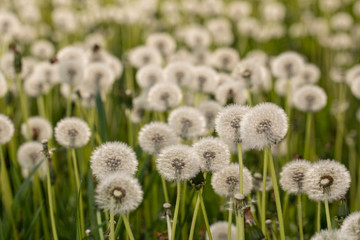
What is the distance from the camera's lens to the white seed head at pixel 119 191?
1.52 metres

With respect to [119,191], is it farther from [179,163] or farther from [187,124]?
[187,124]

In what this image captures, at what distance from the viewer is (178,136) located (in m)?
2.26

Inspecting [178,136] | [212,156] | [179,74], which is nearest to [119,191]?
[212,156]

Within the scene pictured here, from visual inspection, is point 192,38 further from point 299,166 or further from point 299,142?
point 299,166

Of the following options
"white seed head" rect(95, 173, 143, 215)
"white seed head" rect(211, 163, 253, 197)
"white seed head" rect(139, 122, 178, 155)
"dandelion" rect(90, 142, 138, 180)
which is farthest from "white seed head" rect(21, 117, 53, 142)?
"white seed head" rect(95, 173, 143, 215)

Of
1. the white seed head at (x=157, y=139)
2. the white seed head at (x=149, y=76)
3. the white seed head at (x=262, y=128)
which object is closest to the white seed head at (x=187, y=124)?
the white seed head at (x=157, y=139)

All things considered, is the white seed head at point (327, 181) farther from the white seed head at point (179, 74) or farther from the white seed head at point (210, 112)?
the white seed head at point (179, 74)

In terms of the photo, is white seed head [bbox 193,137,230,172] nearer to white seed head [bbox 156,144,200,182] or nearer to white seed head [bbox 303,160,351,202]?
white seed head [bbox 156,144,200,182]

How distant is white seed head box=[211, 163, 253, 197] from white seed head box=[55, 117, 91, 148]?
2.15ft

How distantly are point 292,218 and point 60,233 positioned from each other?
1268mm

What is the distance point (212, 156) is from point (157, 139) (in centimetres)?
34

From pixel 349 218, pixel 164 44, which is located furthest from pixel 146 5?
pixel 349 218

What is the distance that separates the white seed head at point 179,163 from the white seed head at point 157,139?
0.29 m

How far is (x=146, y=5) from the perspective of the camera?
6.07 metres
